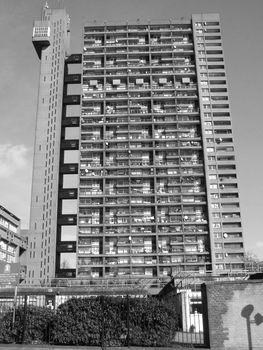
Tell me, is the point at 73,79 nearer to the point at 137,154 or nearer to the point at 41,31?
the point at 41,31

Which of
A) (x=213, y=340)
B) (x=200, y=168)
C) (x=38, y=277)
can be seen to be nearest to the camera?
(x=213, y=340)

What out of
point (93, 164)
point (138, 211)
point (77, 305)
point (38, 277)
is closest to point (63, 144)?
point (93, 164)

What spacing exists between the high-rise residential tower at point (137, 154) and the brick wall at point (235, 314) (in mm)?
69105

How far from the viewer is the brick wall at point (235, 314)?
19188 mm

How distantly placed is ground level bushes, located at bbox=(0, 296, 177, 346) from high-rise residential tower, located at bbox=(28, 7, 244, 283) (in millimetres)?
69373

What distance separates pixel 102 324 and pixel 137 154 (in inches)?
3202

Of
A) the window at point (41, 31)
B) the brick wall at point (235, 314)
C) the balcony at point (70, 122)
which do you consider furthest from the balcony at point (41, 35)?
the brick wall at point (235, 314)

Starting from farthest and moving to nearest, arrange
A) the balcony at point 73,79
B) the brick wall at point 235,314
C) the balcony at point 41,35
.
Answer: the balcony at point 41,35, the balcony at point 73,79, the brick wall at point 235,314

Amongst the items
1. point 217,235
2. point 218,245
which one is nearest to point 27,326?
point 218,245

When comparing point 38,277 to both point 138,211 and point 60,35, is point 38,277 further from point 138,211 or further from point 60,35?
point 60,35

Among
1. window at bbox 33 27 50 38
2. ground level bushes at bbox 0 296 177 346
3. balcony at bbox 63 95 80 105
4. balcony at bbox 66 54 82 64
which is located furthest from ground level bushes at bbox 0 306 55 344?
window at bbox 33 27 50 38

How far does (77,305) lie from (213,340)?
247 inches

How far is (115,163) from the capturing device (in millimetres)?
98875

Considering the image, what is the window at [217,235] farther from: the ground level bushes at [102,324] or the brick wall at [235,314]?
the ground level bushes at [102,324]
